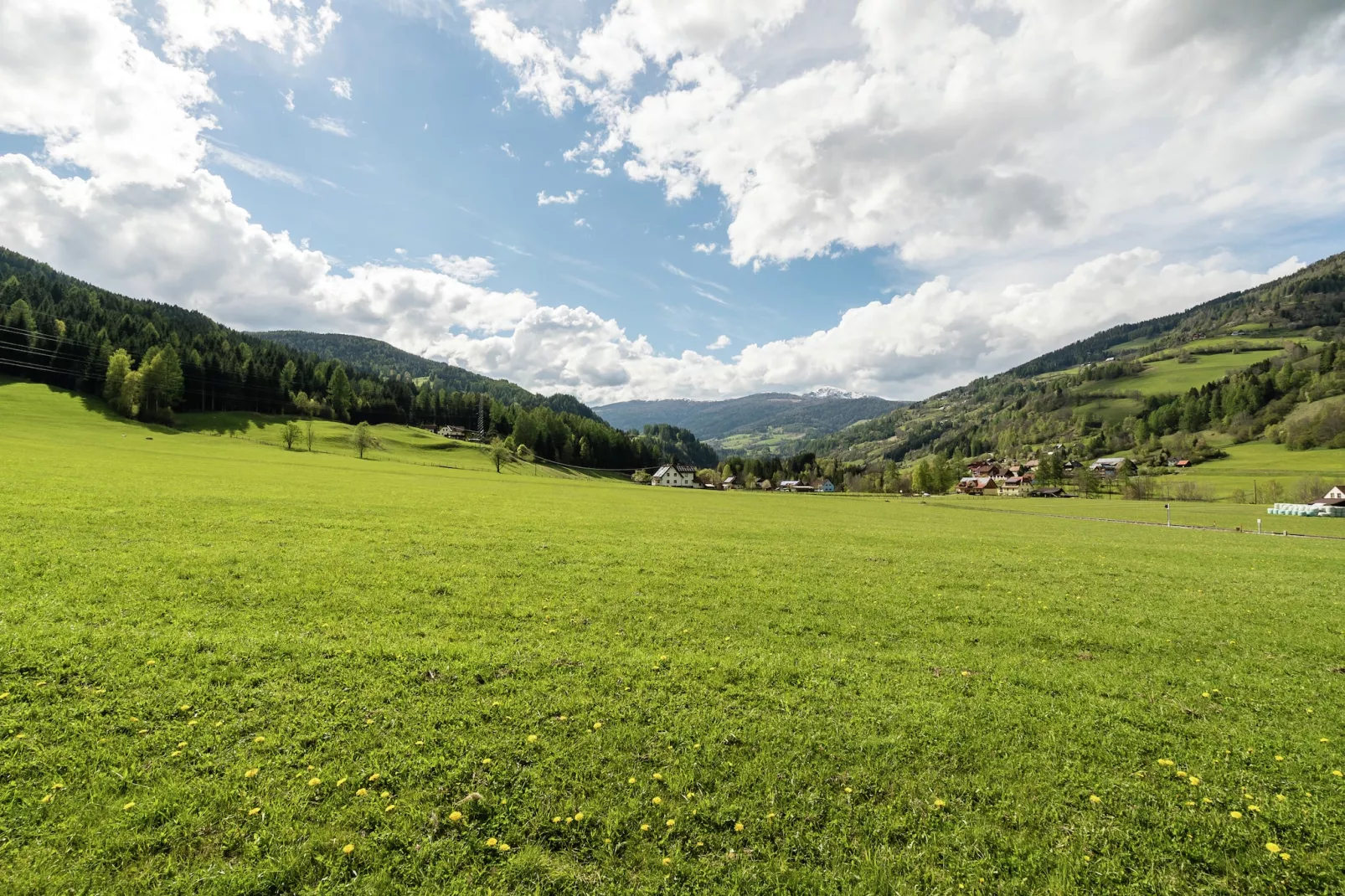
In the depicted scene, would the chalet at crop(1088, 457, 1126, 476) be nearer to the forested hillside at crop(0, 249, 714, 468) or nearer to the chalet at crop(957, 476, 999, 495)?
the chalet at crop(957, 476, 999, 495)

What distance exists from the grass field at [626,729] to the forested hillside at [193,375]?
121 m

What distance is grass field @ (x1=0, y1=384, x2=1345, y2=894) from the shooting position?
6.41 m

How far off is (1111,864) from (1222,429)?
256m

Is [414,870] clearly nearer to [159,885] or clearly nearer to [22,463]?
[159,885]

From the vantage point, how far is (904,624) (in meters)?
15.7

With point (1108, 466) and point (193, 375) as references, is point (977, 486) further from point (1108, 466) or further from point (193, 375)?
point (193, 375)

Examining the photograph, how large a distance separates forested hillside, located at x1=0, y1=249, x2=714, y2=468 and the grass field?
121 meters

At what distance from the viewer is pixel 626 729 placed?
9.12m

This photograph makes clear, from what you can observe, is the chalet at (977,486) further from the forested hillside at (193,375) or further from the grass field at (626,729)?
the grass field at (626,729)

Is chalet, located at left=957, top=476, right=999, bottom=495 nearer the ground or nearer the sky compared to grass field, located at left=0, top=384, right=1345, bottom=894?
nearer the ground

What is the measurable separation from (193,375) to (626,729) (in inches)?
6073

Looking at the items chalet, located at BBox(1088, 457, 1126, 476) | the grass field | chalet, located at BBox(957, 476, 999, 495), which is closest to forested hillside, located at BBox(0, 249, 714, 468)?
chalet, located at BBox(957, 476, 999, 495)

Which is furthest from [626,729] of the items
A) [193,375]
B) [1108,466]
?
[1108,466]

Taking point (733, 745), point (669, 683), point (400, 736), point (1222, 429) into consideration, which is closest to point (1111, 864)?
point (733, 745)
